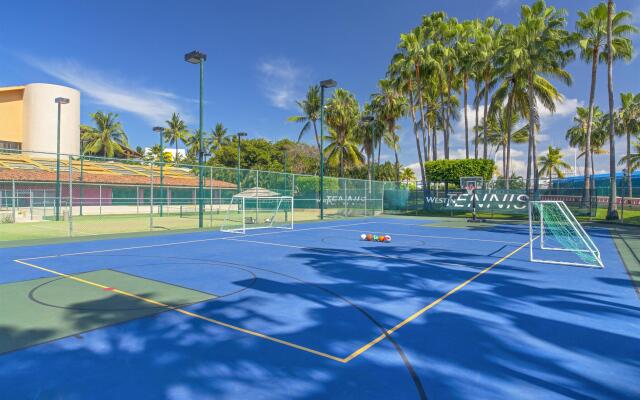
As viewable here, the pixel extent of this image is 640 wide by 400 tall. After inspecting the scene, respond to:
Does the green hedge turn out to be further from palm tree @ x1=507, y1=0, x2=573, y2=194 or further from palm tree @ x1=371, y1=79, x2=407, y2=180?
palm tree @ x1=371, y1=79, x2=407, y2=180

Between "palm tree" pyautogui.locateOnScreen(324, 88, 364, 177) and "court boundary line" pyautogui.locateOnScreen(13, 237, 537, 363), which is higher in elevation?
"palm tree" pyautogui.locateOnScreen(324, 88, 364, 177)

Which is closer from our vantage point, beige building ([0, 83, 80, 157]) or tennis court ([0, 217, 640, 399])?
tennis court ([0, 217, 640, 399])

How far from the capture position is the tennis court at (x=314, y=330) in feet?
11.7

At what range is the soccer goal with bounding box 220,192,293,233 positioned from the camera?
20500 millimetres

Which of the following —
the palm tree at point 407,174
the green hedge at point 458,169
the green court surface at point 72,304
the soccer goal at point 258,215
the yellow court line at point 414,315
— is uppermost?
the palm tree at point 407,174

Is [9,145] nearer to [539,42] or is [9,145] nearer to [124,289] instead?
[124,289]

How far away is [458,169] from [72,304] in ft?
100

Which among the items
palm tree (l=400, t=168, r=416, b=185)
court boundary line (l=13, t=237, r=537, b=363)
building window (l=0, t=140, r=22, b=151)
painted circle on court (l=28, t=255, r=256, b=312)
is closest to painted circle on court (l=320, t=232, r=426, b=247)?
court boundary line (l=13, t=237, r=537, b=363)

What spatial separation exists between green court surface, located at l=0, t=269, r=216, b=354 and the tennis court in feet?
0.11

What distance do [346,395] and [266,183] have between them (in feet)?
73.9

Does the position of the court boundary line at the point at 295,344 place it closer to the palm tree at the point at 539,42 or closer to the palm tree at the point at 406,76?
the palm tree at the point at 539,42

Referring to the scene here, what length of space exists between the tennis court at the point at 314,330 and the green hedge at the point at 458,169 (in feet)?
74.4

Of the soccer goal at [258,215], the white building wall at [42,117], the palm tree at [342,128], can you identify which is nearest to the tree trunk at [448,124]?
the palm tree at [342,128]

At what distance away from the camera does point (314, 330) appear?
16.3ft
